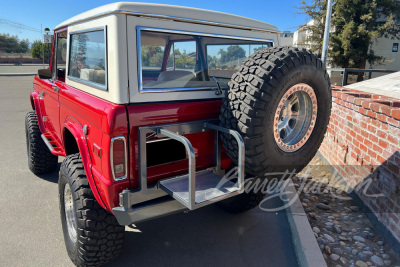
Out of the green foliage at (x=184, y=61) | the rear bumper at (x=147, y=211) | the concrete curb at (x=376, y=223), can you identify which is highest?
the green foliage at (x=184, y=61)

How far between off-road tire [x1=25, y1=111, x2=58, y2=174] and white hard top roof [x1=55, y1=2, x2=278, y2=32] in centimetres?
197

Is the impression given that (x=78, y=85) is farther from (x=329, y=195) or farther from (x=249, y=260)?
(x=329, y=195)

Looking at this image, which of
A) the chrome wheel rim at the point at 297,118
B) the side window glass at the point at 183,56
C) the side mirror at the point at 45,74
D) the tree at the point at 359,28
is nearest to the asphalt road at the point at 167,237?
the chrome wheel rim at the point at 297,118

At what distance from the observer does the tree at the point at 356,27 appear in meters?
21.8

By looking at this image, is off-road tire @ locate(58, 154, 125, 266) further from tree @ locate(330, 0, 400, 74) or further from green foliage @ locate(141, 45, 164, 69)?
tree @ locate(330, 0, 400, 74)

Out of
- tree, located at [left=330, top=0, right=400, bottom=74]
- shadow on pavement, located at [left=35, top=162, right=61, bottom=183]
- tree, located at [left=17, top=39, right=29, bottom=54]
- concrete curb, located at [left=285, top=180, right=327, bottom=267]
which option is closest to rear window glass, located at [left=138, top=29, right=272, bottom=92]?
concrete curb, located at [left=285, top=180, right=327, bottom=267]

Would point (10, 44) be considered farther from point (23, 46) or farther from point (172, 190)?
point (172, 190)

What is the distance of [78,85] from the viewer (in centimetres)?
293

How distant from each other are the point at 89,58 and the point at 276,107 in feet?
5.51

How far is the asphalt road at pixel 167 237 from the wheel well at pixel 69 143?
870 mm

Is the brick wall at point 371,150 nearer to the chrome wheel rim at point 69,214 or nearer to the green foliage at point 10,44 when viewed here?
the chrome wheel rim at point 69,214

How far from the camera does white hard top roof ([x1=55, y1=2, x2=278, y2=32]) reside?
214cm

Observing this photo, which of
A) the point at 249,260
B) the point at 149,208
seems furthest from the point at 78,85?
the point at 249,260

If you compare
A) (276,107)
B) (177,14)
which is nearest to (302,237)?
(276,107)
